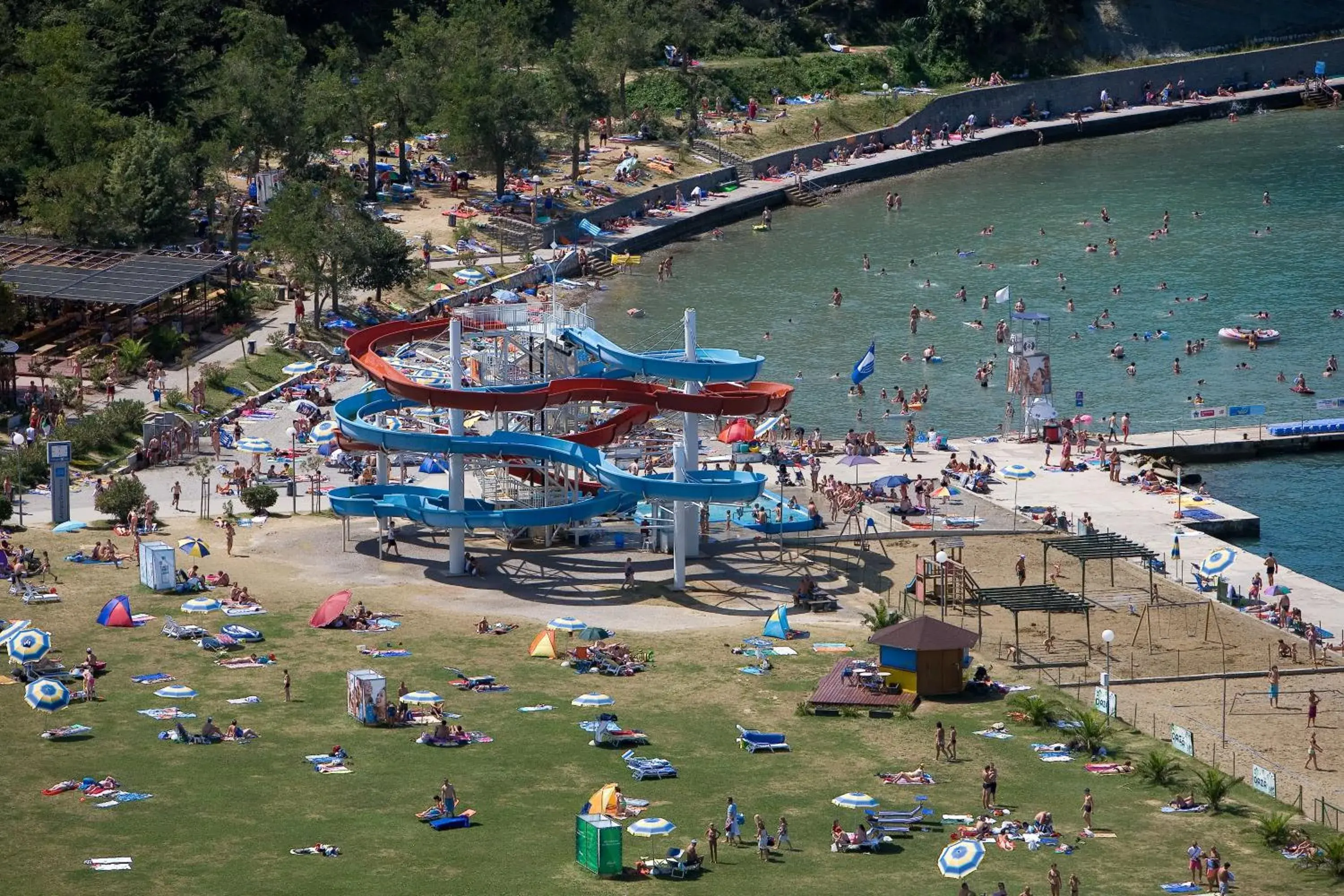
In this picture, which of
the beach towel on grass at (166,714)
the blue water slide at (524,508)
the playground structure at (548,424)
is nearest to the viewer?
the beach towel on grass at (166,714)

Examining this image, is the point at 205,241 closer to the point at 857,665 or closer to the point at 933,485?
the point at 933,485

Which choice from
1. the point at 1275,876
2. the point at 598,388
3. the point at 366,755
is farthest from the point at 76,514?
the point at 1275,876

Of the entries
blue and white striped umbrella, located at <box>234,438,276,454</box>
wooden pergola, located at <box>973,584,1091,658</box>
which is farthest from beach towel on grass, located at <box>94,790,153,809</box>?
blue and white striped umbrella, located at <box>234,438,276,454</box>

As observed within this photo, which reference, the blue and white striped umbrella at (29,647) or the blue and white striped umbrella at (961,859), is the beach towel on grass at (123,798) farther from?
the blue and white striped umbrella at (961,859)

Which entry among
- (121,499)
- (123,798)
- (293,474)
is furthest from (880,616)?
(121,499)

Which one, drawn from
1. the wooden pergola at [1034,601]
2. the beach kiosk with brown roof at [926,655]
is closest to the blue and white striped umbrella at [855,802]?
the beach kiosk with brown roof at [926,655]

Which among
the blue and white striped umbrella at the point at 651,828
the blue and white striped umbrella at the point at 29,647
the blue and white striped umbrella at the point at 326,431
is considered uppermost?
the blue and white striped umbrella at the point at 326,431

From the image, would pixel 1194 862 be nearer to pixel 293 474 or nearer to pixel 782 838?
pixel 782 838

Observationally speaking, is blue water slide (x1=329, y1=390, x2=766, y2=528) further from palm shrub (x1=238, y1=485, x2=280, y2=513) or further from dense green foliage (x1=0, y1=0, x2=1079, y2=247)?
dense green foliage (x1=0, y1=0, x2=1079, y2=247)
